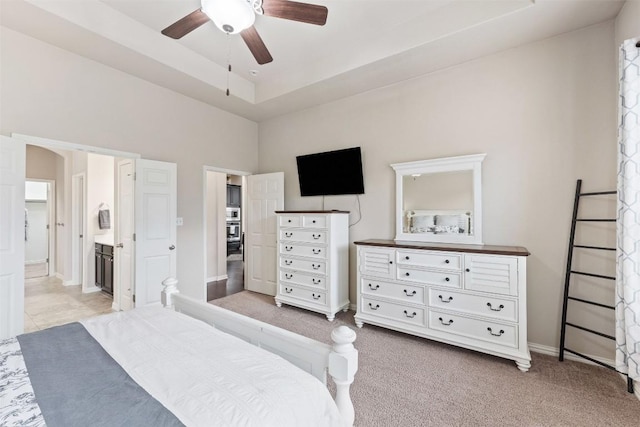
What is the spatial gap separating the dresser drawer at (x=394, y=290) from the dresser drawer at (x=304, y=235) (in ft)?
2.47

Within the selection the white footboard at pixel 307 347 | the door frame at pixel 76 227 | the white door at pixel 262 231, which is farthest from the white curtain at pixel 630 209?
the door frame at pixel 76 227

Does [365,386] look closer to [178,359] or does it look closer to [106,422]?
[178,359]

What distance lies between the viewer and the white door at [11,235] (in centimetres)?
237

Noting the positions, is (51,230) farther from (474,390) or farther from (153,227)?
(474,390)

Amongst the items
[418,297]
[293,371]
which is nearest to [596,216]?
[418,297]

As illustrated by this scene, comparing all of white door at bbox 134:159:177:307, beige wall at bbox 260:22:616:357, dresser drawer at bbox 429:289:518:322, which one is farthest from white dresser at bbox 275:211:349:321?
white door at bbox 134:159:177:307

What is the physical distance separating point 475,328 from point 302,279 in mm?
2050

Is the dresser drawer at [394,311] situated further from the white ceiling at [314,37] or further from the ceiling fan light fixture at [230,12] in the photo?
the ceiling fan light fixture at [230,12]

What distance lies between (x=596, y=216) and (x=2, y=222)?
516 cm

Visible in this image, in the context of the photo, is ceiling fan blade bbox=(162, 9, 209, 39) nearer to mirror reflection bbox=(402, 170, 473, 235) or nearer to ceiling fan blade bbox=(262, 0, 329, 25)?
ceiling fan blade bbox=(262, 0, 329, 25)

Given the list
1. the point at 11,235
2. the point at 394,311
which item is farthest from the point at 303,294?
the point at 11,235

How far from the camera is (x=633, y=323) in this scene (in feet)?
5.97

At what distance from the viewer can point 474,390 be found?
2.05m

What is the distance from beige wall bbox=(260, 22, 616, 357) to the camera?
2.44m
